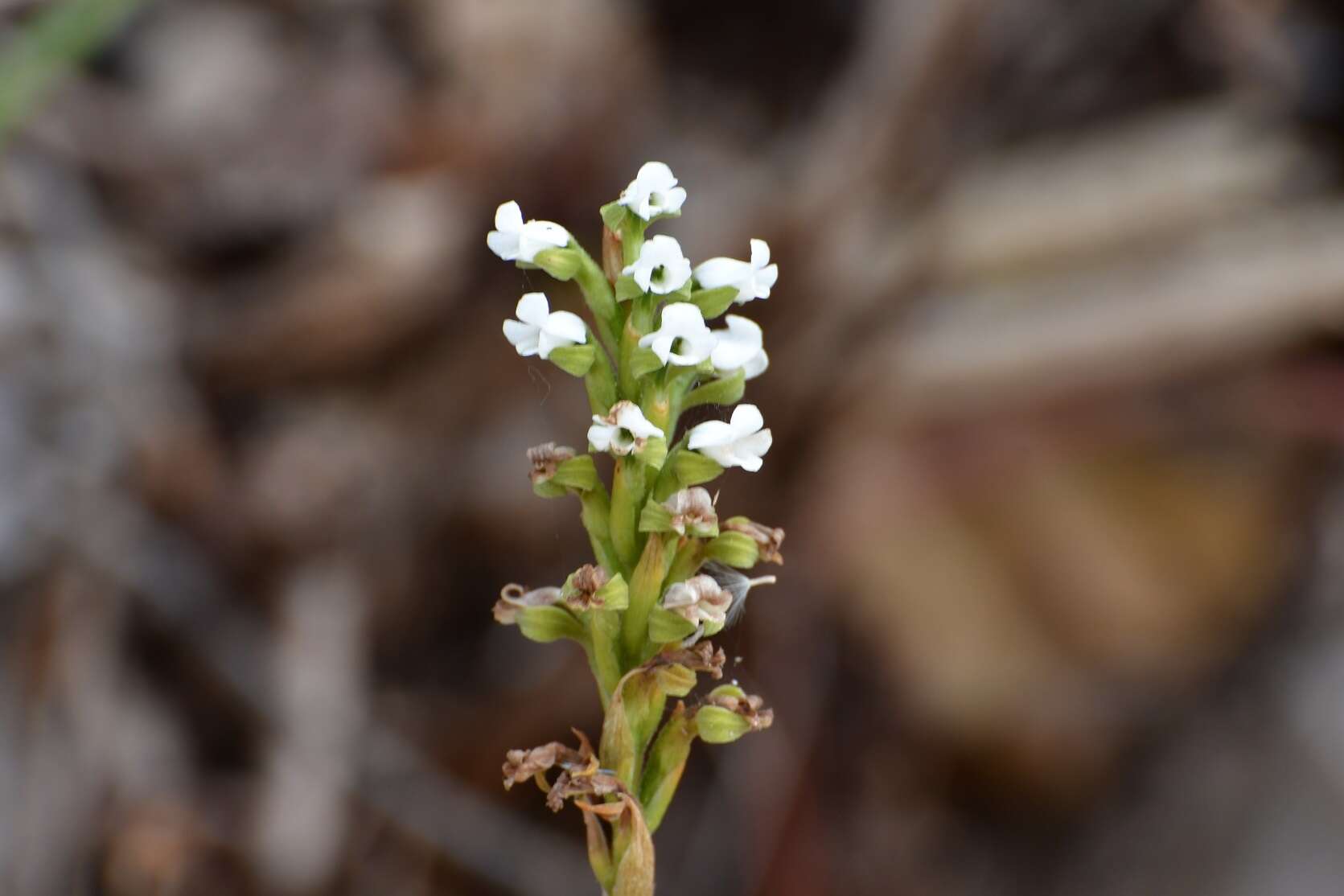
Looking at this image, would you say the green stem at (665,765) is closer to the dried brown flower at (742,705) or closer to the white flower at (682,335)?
the dried brown flower at (742,705)

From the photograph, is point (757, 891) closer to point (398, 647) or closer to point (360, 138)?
point (398, 647)

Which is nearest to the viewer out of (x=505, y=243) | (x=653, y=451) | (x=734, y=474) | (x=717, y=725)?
(x=653, y=451)

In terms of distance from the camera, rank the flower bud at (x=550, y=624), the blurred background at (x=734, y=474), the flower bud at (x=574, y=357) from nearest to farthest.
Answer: the flower bud at (x=574, y=357) < the flower bud at (x=550, y=624) < the blurred background at (x=734, y=474)

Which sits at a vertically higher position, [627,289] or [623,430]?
[627,289]

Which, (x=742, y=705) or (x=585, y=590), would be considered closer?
(x=585, y=590)

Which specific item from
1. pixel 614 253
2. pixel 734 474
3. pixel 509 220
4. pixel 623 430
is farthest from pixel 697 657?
pixel 734 474

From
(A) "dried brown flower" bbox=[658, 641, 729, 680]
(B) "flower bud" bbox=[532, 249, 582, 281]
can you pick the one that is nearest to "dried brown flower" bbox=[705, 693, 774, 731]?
(A) "dried brown flower" bbox=[658, 641, 729, 680]

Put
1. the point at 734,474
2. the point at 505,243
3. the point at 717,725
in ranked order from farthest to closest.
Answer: the point at 734,474, the point at 505,243, the point at 717,725

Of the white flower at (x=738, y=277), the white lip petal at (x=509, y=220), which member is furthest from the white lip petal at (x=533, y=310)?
the white flower at (x=738, y=277)

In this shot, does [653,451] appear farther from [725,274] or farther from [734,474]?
[734,474]
